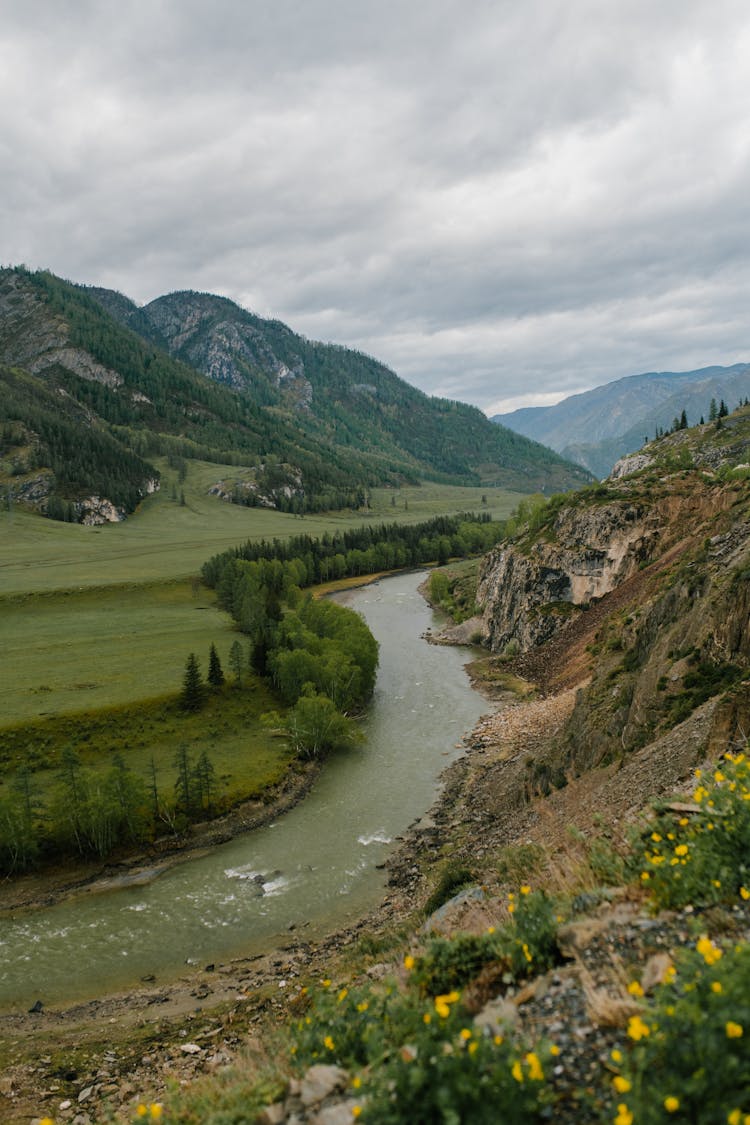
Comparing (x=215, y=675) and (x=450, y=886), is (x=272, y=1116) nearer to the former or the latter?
(x=450, y=886)

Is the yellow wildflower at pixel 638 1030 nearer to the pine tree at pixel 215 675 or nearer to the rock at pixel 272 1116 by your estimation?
the rock at pixel 272 1116

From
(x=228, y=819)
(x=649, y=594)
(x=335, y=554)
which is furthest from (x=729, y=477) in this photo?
(x=335, y=554)

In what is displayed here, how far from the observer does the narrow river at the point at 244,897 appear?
3031 cm

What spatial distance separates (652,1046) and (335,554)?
160363 millimetres

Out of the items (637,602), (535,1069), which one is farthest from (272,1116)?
(637,602)

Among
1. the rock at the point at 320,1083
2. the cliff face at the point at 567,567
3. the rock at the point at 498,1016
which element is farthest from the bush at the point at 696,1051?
the cliff face at the point at 567,567

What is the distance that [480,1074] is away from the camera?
6203mm

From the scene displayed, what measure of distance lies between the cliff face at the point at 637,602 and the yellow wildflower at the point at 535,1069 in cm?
1503

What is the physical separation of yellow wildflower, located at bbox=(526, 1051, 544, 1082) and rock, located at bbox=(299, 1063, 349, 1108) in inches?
107

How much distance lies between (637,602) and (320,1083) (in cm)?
5469

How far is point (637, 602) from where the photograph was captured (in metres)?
55.6

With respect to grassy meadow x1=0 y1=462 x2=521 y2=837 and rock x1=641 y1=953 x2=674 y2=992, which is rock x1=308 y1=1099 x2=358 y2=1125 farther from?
grassy meadow x1=0 y1=462 x2=521 y2=837

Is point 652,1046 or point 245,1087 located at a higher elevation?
point 652,1046

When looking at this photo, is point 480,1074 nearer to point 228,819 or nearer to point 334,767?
point 228,819
